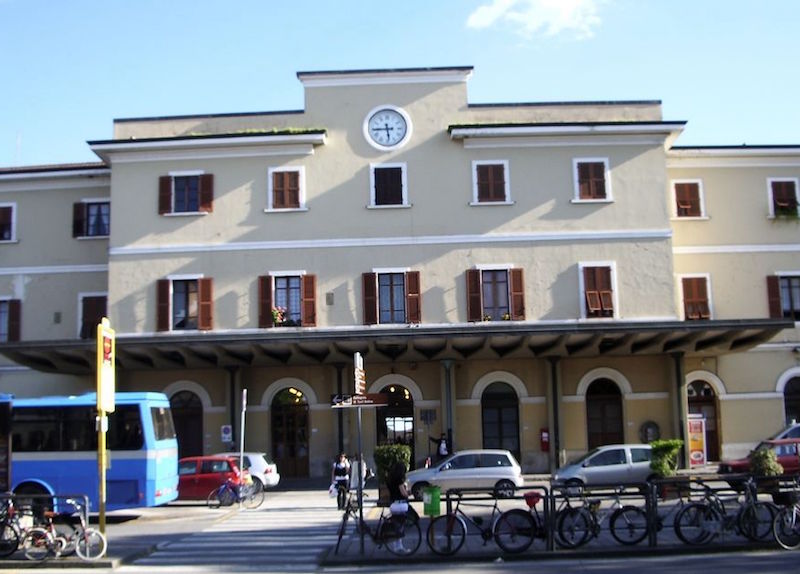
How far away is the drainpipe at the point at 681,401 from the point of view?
3030cm

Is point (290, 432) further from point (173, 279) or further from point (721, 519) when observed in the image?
point (721, 519)

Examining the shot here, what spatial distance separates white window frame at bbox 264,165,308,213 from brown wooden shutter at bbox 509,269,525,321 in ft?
24.8

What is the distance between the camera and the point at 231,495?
23766 millimetres

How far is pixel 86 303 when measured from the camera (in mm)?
33812

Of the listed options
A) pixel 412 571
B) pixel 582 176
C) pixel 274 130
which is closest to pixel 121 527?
pixel 412 571

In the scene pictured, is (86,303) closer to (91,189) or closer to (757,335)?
(91,189)

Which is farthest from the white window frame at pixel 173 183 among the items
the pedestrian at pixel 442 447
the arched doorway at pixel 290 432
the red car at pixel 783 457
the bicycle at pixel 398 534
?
the bicycle at pixel 398 534

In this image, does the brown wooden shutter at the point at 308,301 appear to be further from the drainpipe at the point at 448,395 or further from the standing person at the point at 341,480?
the standing person at the point at 341,480

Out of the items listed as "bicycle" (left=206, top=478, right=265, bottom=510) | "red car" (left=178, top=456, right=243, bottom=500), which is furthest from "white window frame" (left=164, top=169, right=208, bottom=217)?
"bicycle" (left=206, top=478, right=265, bottom=510)

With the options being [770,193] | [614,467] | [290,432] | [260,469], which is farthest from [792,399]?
[260,469]

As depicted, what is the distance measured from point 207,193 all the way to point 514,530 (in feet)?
67.8

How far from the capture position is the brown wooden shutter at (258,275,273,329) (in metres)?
31.0

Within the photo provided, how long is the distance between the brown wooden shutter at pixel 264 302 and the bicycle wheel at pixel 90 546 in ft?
53.0

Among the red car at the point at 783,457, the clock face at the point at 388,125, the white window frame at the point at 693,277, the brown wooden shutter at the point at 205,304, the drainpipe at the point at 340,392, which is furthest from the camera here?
the white window frame at the point at 693,277
